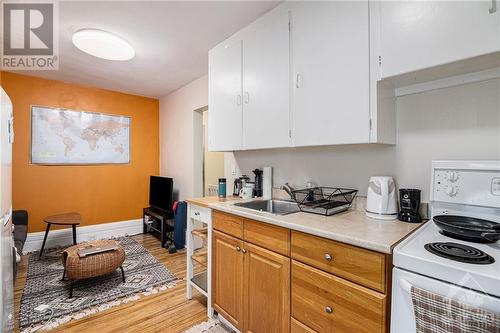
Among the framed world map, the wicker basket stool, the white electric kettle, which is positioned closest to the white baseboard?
the framed world map

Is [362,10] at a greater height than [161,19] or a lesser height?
lesser

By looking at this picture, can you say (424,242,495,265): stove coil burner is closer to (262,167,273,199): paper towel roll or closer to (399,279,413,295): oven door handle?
(399,279,413,295): oven door handle

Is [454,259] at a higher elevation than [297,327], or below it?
higher

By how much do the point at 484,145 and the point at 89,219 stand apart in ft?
15.8

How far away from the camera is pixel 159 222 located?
3.86 m

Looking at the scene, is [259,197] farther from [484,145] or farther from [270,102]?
[484,145]

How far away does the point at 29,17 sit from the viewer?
6.54 feet

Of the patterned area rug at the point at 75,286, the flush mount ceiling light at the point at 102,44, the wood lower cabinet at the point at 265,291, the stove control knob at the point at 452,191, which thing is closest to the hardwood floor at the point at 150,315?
the patterned area rug at the point at 75,286

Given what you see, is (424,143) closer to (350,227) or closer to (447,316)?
(350,227)

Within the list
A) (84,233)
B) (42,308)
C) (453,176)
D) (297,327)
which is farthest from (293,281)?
(84,233)

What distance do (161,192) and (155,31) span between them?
8.27 ft

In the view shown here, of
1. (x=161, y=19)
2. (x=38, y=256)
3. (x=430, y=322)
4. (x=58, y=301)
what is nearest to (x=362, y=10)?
(x=430, y=322)

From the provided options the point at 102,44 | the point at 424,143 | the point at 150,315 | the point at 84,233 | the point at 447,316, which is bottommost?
the point at 150,315

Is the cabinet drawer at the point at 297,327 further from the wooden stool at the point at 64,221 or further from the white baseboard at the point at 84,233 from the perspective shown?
the white baseboard at the point at 84,233
